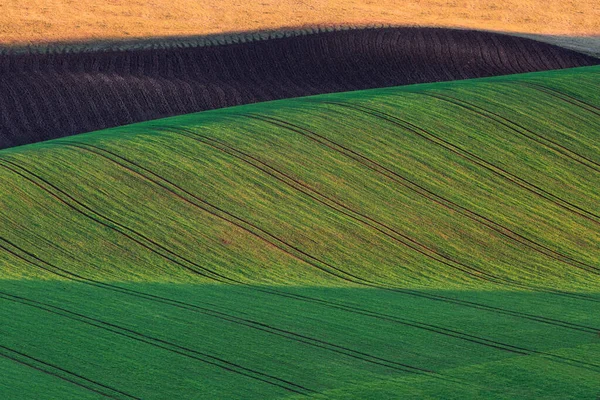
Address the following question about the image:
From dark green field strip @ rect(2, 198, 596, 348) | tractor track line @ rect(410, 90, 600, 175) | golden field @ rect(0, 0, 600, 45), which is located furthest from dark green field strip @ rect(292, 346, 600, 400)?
golden field @ rect(0, 0, 600, 45)

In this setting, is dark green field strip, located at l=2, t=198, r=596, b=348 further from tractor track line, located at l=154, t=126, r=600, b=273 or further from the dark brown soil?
the dark brown soil

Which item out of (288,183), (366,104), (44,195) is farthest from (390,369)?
(366,104)

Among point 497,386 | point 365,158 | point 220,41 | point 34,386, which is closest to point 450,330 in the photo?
point 497,386

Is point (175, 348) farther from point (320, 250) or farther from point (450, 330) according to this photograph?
point (320, 250)

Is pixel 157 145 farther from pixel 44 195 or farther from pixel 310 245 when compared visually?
pixel 310 245

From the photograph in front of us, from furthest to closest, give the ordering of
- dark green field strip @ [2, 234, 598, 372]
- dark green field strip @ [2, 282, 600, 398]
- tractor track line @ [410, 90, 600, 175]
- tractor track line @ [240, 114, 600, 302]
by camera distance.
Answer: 1. tractor track line @ [410, 90, 600, 175]
2. tractor track line @ [240, 114, 600, 302]
3. dark green field strip @ [2, 234, 598, 372]
4. dark green field strip @ [2, 282, 600, 398]

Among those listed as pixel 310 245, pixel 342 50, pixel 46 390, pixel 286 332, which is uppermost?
pixel 342 50
